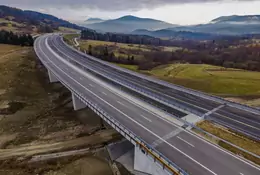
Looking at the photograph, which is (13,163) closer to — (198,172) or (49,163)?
(49,163)

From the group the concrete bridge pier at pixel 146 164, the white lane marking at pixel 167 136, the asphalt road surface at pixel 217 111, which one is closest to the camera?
the concrete bridge pier at pixel 146 164

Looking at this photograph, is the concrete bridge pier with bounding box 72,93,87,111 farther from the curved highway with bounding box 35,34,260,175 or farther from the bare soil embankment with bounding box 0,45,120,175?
the curved highway with bounding box 35,34,260,175

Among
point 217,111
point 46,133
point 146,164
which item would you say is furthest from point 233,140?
point 46,133

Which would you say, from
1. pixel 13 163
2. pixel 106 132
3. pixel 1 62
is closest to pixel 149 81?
pixel 106 132

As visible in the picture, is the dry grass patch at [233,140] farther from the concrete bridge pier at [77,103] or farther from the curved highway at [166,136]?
the concrete bridge pier at [77,103]

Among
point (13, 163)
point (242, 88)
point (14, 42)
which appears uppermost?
point (14, 42)

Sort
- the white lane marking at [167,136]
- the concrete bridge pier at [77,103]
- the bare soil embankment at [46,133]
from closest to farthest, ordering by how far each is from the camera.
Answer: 1. the white lane marking at [167,136]
2. the bare soil embankment at [46,133]
3. the concrete bridge pier at [77,103]

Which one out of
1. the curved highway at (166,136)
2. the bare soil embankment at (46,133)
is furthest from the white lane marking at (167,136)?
the bare soil embankment at (46,133)

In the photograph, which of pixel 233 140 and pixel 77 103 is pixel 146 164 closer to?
pixel 233 140
